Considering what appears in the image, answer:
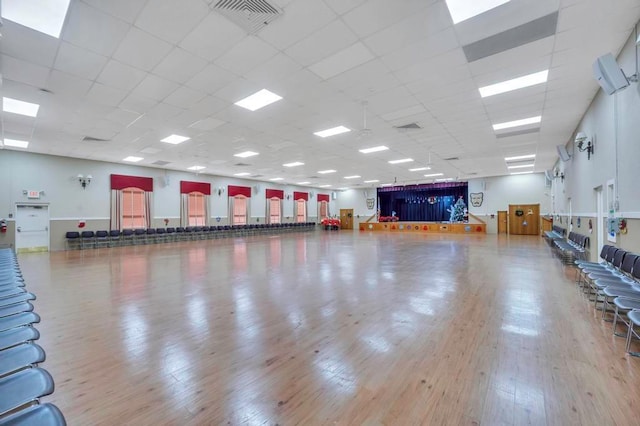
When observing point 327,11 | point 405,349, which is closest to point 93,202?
point 327,11

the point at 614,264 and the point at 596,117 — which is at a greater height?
the point at 596,117

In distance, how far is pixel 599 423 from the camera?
1.72 metres

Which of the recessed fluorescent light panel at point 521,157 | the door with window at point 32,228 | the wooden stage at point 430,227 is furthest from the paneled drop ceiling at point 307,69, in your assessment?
the wooden stage at point 430,227

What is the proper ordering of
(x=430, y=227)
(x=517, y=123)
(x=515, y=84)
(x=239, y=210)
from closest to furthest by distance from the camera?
(x=515, y=84) → (x=517, y=123) → (x=239, y=210) → (x=430, y=227)

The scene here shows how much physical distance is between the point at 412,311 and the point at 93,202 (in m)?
12.6

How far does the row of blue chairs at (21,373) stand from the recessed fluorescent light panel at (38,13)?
2.98m

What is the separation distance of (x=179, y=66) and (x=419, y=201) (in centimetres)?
2222

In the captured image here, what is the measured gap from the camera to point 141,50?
3.81 metres

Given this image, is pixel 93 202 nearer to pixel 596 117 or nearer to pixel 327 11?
pixel 327 11

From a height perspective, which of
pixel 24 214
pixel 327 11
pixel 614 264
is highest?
pixel 327 11

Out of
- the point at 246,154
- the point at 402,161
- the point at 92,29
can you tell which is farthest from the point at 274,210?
the point at 92,29

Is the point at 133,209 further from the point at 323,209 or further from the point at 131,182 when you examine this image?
the point at 323,209

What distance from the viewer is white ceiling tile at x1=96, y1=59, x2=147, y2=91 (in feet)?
13.8

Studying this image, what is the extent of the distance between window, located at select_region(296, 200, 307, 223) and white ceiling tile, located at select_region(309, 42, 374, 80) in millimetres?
16212
